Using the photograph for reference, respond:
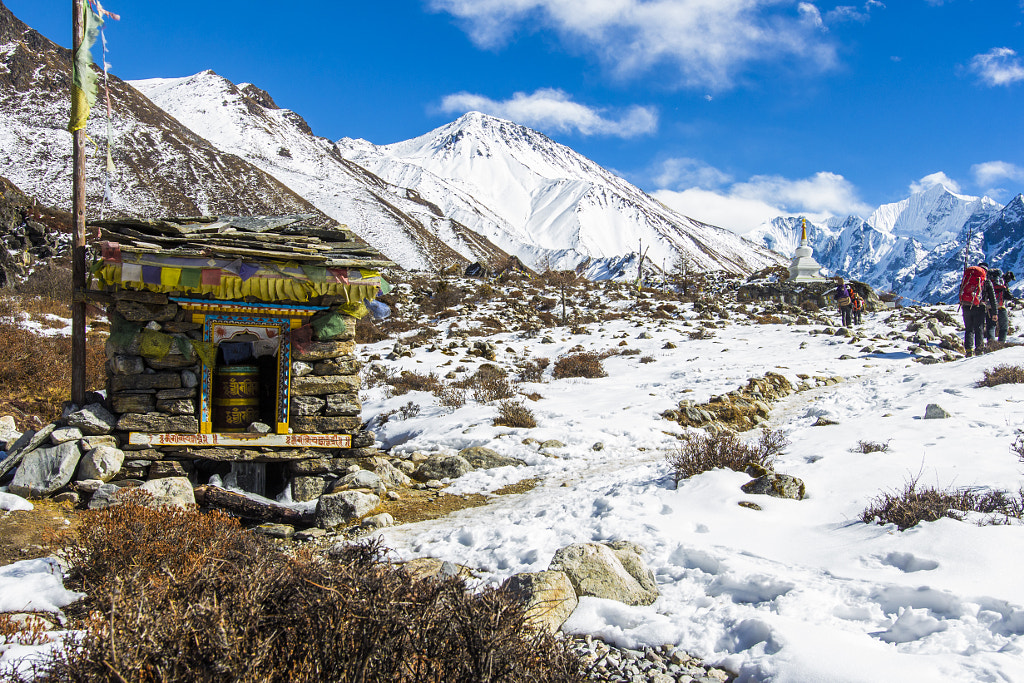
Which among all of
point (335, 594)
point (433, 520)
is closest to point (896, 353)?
point (433, 520)

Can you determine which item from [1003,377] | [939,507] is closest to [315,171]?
[1003,377]

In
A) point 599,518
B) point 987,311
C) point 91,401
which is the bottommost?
point 599,518

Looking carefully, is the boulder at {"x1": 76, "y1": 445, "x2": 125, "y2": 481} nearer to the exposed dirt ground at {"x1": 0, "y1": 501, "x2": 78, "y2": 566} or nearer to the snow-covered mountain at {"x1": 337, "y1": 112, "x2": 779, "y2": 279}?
the exposed dirt ground at {"x1": 0, "y1": 501, "x2": 78, "y2": 566}

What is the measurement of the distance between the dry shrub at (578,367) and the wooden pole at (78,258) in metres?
10.2

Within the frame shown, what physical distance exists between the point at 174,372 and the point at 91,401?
1260 millimetres

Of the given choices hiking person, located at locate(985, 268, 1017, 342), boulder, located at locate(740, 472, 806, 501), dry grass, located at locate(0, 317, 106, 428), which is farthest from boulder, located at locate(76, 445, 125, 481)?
hiking person, located at locate(985, 268, 1017, 342)

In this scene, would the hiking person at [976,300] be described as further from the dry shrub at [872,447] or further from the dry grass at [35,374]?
the dry grass at [35,374]

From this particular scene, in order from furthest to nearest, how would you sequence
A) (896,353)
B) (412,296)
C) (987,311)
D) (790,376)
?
(412,296) → (896,353) → (987,311) → (790,376)

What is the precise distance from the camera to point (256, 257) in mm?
7488

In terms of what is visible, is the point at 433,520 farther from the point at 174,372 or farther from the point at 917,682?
the point at 917,682

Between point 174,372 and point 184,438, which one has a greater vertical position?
point 174,372

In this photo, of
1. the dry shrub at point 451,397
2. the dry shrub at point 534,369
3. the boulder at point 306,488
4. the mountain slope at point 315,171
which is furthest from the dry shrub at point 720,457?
the mountain slope at point 315,171

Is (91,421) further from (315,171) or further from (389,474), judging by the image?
(315,171)

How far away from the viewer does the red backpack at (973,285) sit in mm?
14709
